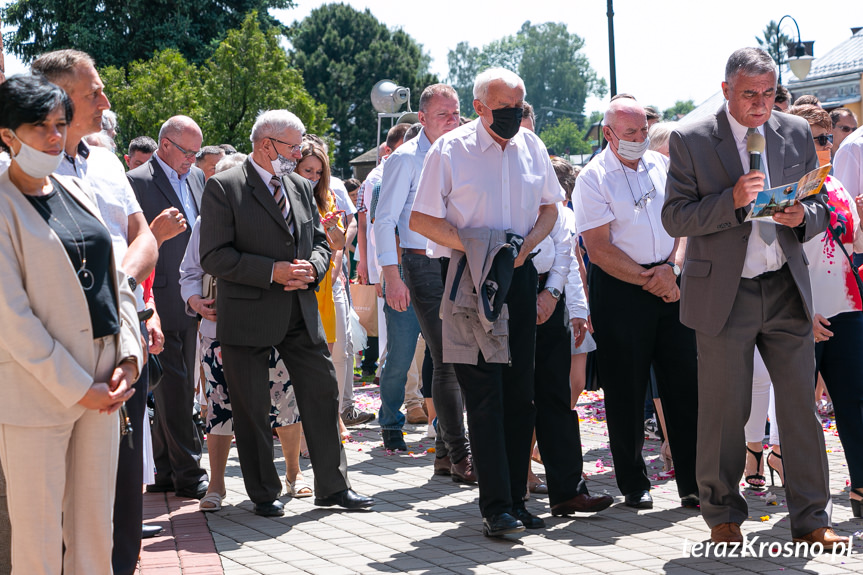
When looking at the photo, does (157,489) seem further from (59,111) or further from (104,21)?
(104,21)

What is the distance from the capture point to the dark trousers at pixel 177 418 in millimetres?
7648

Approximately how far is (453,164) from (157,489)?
3.37 meters

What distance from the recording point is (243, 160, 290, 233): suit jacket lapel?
6.78m

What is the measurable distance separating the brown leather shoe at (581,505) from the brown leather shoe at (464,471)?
1.11 metres

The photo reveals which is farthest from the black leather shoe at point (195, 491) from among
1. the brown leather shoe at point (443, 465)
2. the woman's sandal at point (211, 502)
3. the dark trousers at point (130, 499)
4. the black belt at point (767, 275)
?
the black belt at point (767, 275)

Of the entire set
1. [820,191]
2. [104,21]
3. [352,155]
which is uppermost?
[104,21]

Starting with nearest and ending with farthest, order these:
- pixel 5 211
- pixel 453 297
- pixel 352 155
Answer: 1. pixel 5 211
2. pixel 453 297
3. pixel 352 155

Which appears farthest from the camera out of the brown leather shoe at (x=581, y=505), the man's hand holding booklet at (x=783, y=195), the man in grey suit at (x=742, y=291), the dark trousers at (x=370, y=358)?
the dark trousers at (x=370, y=358)

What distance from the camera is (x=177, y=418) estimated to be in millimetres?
7703

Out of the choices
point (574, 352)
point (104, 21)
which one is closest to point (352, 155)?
point (104, 21)

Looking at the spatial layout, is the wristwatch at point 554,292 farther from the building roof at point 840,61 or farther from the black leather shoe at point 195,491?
the building roof at point 840,61

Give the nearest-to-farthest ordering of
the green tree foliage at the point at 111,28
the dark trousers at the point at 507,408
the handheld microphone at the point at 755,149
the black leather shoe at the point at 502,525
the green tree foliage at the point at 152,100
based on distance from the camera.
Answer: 1. the handheld microphone at the point at 755,149
2. the black leather shoe at the point at 502,525
3. the dark trousers at the point at 507,408
4. the green tree foliage at the point at 152,100
5. the green tree foliage at the point at 111,28

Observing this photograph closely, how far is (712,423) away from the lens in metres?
5.76

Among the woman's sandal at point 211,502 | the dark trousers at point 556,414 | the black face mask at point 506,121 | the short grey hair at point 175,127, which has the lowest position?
the woman's sandal at point 211,502
